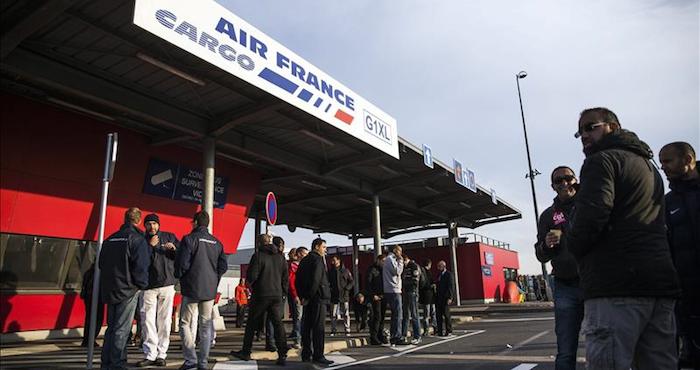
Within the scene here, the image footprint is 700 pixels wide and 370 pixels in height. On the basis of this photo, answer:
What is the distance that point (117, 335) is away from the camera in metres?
5.39

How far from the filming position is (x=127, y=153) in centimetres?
1263

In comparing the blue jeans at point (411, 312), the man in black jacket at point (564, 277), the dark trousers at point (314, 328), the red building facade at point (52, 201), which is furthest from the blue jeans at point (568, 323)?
the red building facade at point (52, 201)

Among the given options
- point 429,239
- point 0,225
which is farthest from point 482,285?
point 0,225

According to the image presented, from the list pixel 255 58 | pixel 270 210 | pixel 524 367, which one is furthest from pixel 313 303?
pixel 255 58

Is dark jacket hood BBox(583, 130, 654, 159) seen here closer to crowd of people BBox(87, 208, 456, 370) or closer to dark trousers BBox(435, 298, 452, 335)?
crowd of people BBox(87, 208, 456, 370)

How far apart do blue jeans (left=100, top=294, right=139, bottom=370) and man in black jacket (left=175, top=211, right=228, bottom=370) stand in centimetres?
69

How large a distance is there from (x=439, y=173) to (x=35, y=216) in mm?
13194

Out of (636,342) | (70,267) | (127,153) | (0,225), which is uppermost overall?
(127,153)

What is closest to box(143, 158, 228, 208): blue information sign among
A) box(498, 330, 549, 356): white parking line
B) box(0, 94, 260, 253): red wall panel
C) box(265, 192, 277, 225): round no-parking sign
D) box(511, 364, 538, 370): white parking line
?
box(0, 94, 260, 253): red wall panel

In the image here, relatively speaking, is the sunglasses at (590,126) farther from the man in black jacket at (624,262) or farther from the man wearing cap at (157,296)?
the man wearing cap at (157,296)

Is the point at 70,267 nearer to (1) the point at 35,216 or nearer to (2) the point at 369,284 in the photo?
(1) the point at 35,216

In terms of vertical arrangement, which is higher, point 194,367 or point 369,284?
point 369,284

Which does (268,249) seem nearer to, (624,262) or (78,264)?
(624,262)

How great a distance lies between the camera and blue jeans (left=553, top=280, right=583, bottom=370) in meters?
4.12
